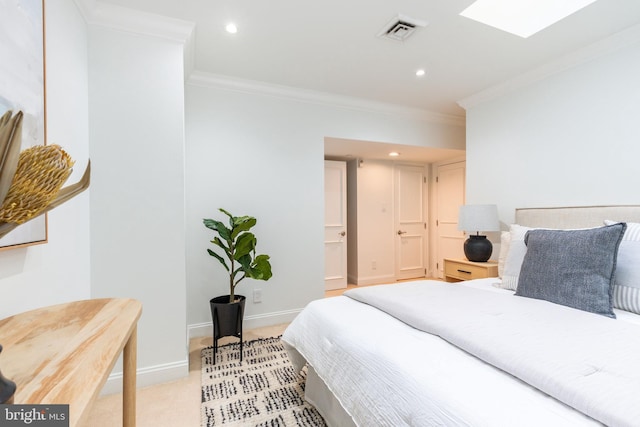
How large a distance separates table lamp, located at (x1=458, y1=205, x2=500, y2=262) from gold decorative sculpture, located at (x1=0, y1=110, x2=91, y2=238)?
3.12 metres

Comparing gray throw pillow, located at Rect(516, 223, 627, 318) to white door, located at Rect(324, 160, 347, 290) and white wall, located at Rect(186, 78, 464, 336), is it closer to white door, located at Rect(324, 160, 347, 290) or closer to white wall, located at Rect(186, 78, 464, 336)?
white wall, located at Rect(186, 78, 464, 336)

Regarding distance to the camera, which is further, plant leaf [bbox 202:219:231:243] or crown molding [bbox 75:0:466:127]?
plant leaf [bbox 202:219:231:243]

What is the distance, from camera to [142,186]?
1.97 metres

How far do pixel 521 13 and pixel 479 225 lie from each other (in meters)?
1.78

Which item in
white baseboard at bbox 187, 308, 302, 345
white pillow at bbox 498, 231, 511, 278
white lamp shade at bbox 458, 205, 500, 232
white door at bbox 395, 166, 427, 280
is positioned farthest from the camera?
white door at bbox 395, 166, 427, 280

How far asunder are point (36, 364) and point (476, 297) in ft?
6.23

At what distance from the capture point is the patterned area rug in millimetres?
1613

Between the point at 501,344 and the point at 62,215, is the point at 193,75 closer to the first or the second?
the point at 62,215

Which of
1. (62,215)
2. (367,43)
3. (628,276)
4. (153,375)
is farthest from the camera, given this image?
(367,43)

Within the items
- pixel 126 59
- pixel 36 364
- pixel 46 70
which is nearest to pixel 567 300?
pixel 36 364

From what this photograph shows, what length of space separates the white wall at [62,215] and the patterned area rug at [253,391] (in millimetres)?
1018

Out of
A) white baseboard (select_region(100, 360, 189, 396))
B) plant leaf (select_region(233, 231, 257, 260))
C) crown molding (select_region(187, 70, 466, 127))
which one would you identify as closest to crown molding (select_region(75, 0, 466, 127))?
crown molding (select_region(187, 70, 466, 127))

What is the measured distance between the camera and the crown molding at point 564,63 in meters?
2.16

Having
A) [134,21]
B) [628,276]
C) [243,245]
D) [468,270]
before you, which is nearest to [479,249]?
[468,270]
